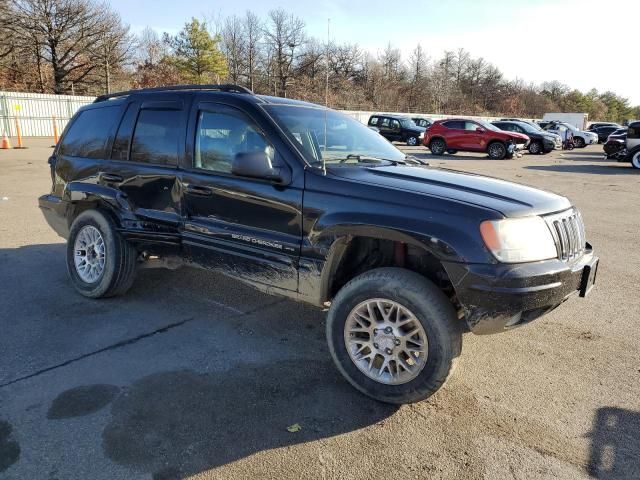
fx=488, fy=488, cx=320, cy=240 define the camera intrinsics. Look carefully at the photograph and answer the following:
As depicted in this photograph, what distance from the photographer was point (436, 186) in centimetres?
321

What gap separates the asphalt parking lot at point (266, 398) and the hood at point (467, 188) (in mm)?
1225

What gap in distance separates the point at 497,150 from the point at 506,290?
68.0ft

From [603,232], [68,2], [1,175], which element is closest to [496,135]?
[603,232]

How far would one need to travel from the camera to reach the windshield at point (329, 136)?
3.61 meters

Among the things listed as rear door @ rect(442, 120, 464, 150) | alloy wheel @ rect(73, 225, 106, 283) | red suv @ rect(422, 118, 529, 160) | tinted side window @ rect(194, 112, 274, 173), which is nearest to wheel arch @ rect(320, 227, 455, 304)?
tinted side window @ rect(194, 112, 274, 173)

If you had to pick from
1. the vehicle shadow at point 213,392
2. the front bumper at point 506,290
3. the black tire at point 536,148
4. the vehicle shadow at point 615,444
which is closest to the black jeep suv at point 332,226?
the front bumper at point 506,290

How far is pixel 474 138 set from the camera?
864 inches

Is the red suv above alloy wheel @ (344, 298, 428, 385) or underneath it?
above

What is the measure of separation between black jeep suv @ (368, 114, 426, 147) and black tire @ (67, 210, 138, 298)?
2510cm

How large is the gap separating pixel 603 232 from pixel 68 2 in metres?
47.7

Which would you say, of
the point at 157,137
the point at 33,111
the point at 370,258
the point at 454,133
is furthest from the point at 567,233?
the point at 33,111

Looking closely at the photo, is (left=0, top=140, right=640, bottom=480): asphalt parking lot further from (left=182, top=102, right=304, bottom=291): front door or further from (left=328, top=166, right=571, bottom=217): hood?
(left=328, top=166, right=571, bottom=217): hood

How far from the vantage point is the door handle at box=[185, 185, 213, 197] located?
3834 mm

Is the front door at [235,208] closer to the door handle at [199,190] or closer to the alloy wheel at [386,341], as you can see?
the door handle at [199,190]
